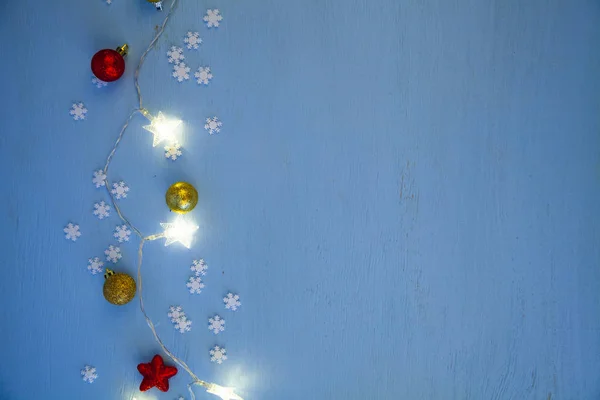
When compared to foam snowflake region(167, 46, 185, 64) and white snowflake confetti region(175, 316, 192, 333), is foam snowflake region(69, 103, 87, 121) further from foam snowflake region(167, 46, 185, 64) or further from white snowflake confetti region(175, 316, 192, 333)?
white snowflake confetti region(175, 316, 192, 333)

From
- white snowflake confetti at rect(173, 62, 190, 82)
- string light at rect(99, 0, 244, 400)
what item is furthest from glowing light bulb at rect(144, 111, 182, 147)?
white snowflake confetti at rect(173, 62, 190, 82)

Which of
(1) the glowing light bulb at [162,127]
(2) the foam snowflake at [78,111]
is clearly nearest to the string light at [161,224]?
(1) the glowing light bulb at [162,127]

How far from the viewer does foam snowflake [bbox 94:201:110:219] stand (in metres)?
1.49

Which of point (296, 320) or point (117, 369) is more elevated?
point (296, 320)

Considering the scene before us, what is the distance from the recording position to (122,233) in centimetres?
149

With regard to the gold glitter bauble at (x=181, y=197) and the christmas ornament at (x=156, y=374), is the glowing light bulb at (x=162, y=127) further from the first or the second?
the christmas ornament at (x=156, y=374)

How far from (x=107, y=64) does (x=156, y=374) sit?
0.78m

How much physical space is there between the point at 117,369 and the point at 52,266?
1.05 ft

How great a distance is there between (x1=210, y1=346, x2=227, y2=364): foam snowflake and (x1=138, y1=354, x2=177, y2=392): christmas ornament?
0.34 ft

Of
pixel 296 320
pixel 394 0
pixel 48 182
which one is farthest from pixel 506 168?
pixel 48 182

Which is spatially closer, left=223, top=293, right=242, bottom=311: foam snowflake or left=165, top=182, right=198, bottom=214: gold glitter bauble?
left=165, top=182, right=198, bottom=214: gold glitter bauble

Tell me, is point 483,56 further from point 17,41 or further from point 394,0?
point 17,41

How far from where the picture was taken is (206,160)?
150cm

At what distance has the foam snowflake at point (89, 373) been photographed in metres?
1.50
